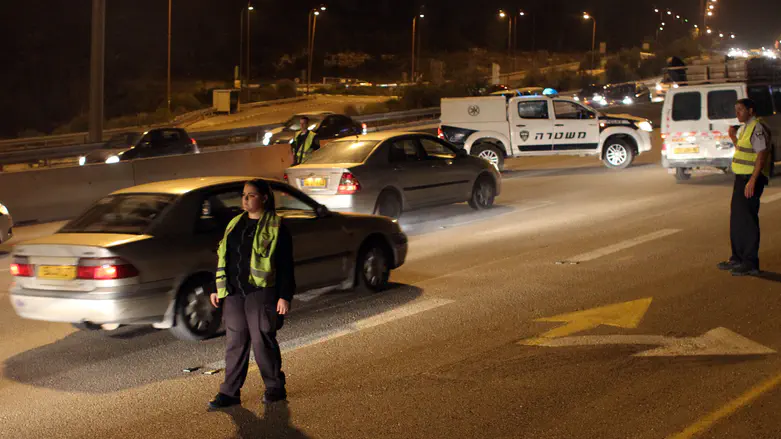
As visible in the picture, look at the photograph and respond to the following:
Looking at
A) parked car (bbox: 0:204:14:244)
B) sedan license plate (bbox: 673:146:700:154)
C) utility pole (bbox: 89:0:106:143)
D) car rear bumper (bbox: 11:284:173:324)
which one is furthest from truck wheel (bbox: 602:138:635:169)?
car rear bumper (bbox: 11:284:173:324)

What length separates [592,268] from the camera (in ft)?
36.6

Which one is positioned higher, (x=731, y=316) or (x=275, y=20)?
(x=275, y=20)

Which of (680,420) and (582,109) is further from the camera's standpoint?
(582,109)

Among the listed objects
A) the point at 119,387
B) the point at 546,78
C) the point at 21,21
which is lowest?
the point at 119,387

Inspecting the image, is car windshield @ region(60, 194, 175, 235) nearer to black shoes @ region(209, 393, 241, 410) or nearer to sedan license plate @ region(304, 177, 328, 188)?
black shoes @ region(209, 393, 241, 410)

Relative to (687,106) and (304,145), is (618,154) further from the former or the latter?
(304,145)

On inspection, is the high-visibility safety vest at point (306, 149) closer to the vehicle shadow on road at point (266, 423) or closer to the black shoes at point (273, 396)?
the black shoes at point (273, 396)

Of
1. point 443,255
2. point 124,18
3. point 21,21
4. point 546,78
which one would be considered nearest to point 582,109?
point 443,255

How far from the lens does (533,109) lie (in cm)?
2261

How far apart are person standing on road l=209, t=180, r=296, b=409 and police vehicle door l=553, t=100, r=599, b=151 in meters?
17.1

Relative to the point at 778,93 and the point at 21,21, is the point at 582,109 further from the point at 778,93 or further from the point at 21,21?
the point at 21,21

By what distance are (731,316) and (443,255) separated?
15.0 feet

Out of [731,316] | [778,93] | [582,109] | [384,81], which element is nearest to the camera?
[731,316]

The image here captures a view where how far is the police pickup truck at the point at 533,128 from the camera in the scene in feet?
73.9
